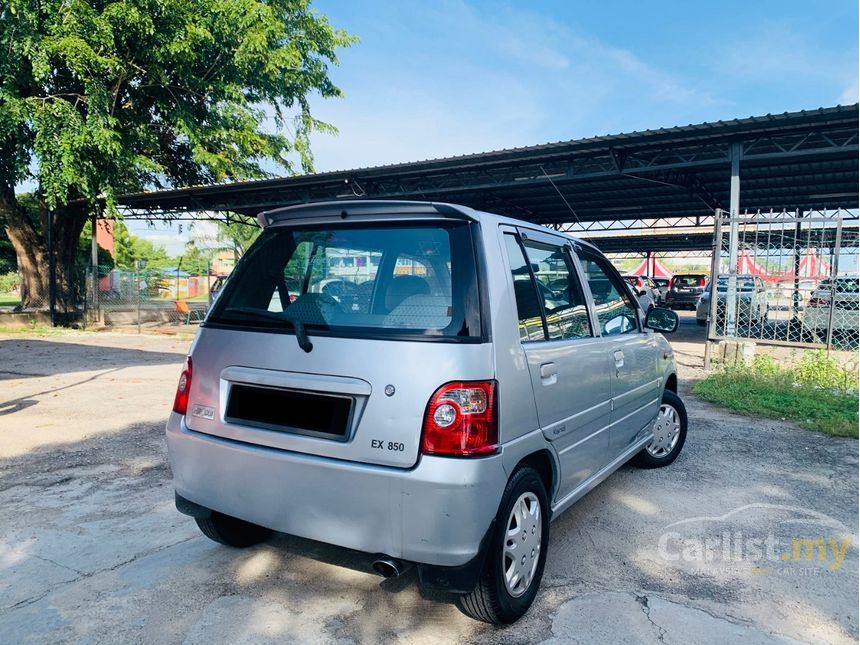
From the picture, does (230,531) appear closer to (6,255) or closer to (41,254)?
(41,254)

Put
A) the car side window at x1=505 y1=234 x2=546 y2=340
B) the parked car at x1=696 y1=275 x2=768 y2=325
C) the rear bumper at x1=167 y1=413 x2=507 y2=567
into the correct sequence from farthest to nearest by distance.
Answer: the parked car at x1=696 y1=275 x2=768 y2=325 < the car side window at x1=505 y1=234 x2=546 y2=340 < the rear bumper at x1=167 y1=413 x2=507 y2=567

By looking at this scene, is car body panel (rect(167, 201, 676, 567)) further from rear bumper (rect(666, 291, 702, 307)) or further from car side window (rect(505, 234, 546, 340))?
rear bumper (rect(666, 291, 702, 307))

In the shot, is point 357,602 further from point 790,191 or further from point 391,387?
point 790,191

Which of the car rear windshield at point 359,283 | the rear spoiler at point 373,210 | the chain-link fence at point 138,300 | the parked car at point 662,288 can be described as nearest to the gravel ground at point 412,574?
the car rear windshield at point 359,283

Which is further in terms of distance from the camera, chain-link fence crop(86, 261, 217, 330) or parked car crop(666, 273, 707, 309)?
parked car crop(666, 273, 707, 309)

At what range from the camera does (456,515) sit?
2.26 meters

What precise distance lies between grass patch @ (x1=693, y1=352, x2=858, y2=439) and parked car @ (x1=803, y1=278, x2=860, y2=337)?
1.04 metres

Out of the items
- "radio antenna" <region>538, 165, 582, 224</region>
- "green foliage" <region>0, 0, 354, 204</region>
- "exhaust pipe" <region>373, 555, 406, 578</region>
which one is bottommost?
"exhaust pipe" <region>373, 555, 406, 578</region>

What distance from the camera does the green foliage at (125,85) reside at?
13344mm

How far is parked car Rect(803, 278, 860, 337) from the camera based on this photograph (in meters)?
9.13

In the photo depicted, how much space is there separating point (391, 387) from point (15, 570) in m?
2.31

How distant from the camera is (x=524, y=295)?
2836 mm

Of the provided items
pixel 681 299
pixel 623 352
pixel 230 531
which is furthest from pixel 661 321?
pixel 681 299

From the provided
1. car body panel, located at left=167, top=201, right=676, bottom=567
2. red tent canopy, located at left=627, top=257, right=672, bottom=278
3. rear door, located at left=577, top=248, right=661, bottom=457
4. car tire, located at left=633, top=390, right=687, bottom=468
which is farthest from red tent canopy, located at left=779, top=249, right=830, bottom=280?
red tent canopy, located at left=627, top=257, right=672, bottom=278
